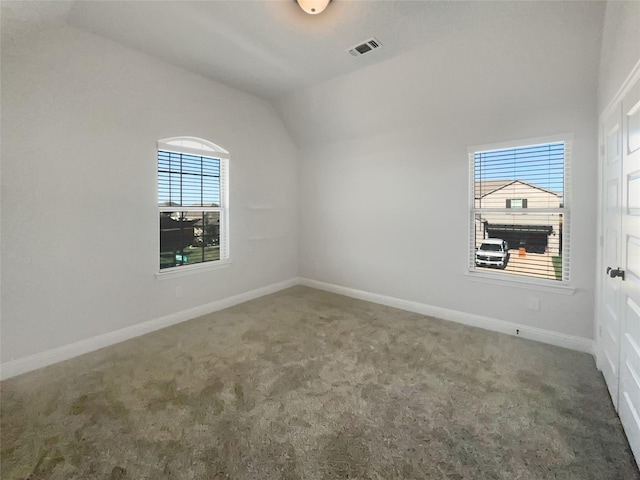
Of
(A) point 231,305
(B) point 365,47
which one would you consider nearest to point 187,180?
(A) point 231,305

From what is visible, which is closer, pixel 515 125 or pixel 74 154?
pixel 74 154

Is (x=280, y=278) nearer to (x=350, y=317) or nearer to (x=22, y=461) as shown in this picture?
(x=350, y=317)

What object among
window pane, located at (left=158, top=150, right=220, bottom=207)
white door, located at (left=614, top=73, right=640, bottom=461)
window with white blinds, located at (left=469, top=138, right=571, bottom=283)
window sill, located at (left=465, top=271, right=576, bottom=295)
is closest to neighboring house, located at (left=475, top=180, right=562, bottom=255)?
window with white blinds, located at (left=469, top=138, right=571, bottom=283)

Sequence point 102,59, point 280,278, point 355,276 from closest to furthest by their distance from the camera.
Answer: point 102,59
point 355,276
point 280,278

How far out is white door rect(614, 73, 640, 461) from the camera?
1.51 m

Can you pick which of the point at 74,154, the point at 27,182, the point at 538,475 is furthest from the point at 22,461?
the point at 538,475

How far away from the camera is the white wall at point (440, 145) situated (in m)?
2.53

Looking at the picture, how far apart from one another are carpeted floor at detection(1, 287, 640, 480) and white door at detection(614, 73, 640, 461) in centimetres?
22

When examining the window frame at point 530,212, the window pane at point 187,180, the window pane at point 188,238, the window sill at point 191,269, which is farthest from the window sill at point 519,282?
the window pane at point 187,180

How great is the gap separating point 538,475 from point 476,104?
3176 millimetres

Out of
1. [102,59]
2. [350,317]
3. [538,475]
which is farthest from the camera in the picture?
[350,317]

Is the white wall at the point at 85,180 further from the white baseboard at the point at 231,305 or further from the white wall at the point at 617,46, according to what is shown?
the white wall at the point at 617,46

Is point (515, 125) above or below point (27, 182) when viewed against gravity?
above

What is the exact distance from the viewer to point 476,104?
3.14 meters
